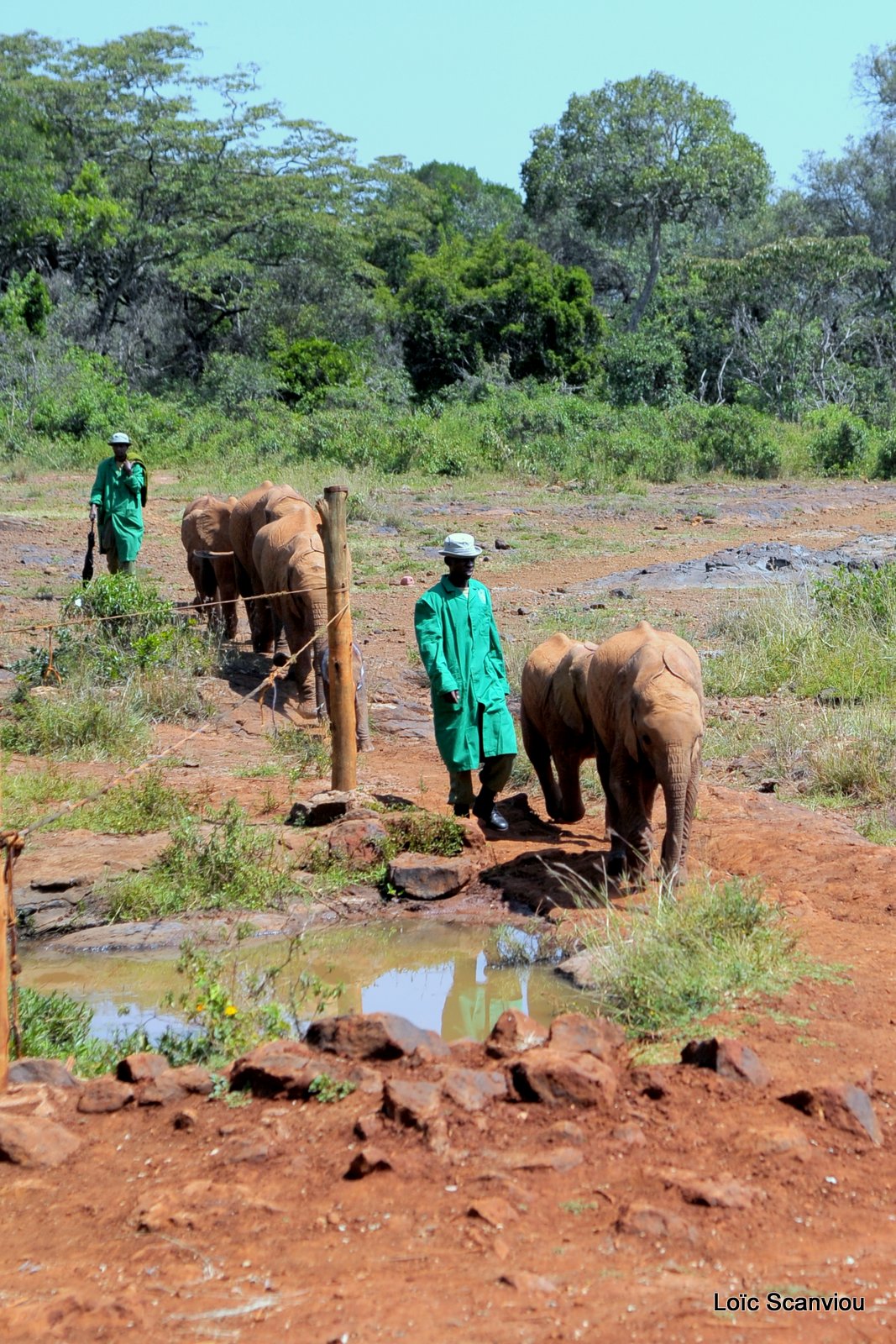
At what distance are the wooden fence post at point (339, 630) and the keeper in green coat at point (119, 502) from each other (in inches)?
233

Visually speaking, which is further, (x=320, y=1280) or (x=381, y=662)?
(x=381, y=662)

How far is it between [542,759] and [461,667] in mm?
1166

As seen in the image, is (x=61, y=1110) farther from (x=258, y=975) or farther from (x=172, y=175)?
(x=172, y=175)

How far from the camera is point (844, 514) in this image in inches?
873

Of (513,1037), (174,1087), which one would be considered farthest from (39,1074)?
(513,1037)

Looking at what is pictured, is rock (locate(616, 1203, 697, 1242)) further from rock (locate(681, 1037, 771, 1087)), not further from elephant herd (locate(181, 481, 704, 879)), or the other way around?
elephant herd (locate(181, 481, 704, 879))

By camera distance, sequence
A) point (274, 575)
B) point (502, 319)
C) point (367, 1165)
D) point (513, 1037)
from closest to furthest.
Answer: point (367, 1165), point (513, 1037), point (274, 575), point (502, 319)

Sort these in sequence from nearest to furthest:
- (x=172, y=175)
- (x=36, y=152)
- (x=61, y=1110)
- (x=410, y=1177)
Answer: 1. (x=410, y=1177)
2. (x=61, y=1110)
3. (x=36, y=152)
4. (x=172, y=175)

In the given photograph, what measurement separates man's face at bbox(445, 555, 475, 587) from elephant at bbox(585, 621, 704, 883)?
0.84m

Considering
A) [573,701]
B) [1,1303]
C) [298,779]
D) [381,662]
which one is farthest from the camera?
[381,662]

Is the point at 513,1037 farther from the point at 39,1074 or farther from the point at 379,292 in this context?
the point at 379,292

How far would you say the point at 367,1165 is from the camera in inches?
162

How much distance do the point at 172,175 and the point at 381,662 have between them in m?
25.3

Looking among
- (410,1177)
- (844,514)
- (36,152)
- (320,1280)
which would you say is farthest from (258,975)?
(36,152)
